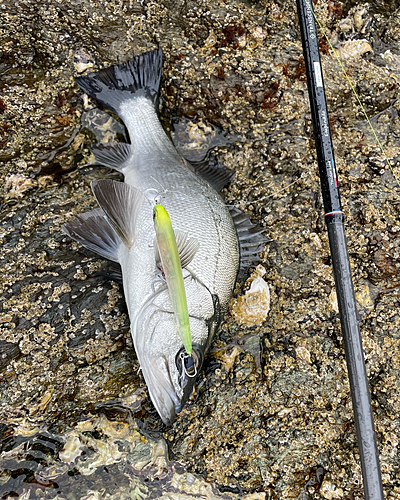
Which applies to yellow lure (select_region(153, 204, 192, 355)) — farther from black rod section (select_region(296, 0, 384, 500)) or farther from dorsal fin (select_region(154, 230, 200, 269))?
black rod section (select_region(296, 0, 384, 500))

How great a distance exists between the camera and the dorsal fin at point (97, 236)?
91.7 inches

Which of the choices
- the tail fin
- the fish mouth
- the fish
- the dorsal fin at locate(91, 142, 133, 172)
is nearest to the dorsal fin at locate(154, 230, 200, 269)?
the fish

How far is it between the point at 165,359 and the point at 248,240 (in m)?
0.95

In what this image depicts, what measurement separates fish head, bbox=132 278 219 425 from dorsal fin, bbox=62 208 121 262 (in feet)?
1.63

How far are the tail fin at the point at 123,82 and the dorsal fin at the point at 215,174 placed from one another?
63 cm

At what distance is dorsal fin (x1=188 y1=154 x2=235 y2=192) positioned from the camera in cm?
263

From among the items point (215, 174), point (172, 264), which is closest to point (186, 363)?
point (172, 264)

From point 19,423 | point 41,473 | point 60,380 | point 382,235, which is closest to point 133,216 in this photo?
point 60,380

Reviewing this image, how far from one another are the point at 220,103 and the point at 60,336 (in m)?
1.97

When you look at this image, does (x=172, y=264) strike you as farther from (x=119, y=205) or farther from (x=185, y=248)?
(x=119, y=205)

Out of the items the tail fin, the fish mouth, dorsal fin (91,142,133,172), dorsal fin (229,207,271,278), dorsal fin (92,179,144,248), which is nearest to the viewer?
the fish mouth

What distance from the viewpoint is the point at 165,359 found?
2.00 metres

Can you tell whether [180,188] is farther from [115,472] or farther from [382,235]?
[115,472]

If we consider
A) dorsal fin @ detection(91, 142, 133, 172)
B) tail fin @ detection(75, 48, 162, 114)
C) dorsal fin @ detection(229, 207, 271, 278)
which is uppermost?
tail fin @ detection(75, 48, 162, 114)
